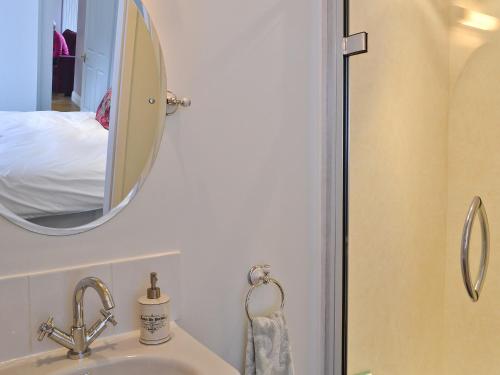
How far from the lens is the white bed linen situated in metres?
1.00

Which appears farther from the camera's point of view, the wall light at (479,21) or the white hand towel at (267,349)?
the wall light at (479,21)

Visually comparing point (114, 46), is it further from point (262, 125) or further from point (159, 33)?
point (262, 125)

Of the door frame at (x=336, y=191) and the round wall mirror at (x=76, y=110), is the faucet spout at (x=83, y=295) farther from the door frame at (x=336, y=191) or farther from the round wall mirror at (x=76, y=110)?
the door frame at (x=336, y=191)

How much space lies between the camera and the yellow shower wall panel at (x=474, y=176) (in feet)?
5.25


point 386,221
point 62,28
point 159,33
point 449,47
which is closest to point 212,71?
point 159,33

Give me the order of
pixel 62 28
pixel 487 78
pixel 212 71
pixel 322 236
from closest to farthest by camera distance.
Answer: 1. pixel 62 28
2. pixel 212 71
3. pixel 322 236
4. pixel 487 78

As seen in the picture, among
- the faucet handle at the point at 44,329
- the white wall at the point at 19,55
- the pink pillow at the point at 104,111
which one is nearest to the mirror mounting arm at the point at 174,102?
the pink pillow at the point at 104,111

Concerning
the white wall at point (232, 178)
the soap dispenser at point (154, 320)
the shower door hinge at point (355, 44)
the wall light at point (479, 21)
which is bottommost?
the soap dispenser at point (154, 320)

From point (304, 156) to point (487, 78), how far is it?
2.11 feet

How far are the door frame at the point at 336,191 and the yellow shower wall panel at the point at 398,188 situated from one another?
0.02 meters

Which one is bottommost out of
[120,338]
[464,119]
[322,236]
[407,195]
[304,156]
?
[120,338]

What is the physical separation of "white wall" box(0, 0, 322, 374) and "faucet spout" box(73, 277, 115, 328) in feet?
0.28

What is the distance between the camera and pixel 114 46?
1.12 meters

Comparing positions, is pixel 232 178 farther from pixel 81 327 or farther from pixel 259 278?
pixel 81 327
